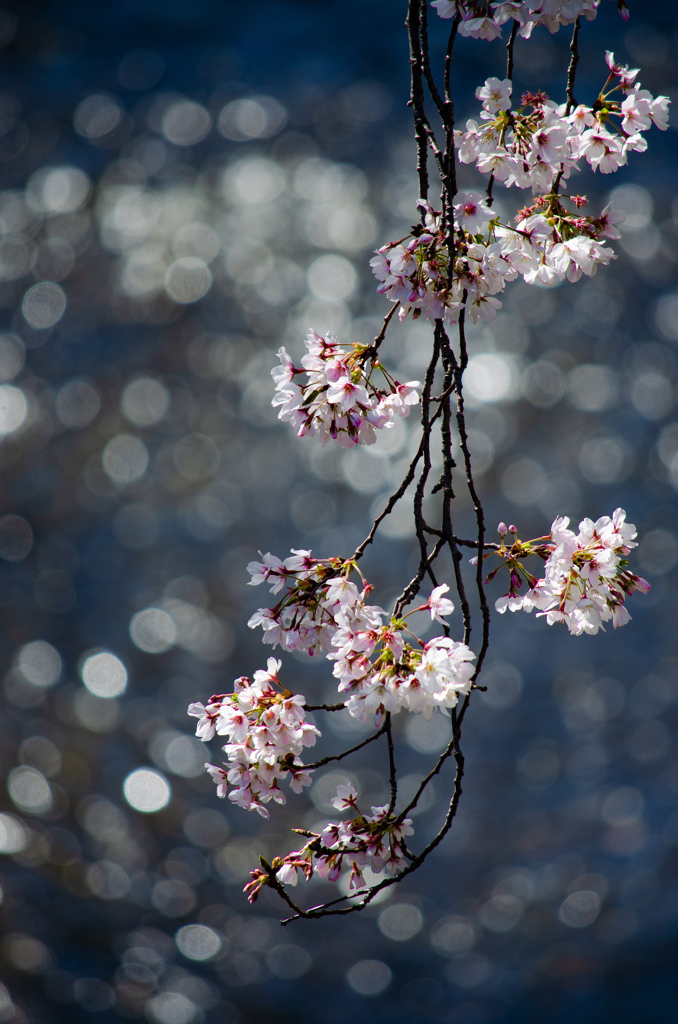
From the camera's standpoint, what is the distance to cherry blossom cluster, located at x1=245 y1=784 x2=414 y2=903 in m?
1.15

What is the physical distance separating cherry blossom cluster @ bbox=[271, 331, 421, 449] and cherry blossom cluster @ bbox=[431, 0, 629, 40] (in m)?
Answer: 0.50

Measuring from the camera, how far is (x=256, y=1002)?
385cm

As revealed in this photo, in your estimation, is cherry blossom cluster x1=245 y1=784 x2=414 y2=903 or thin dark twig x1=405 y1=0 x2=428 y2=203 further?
cherry blossom cluster x1=245 y1=784 x2=414 y2=903

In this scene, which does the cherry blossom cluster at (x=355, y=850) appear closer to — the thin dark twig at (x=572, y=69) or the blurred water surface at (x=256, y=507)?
the thin dark twig at (x=572, y=69)

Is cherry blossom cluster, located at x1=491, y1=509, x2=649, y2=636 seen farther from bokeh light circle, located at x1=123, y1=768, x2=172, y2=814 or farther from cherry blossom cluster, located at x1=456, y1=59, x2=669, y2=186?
bokeh light circle, located at x1=123, y1=768, x2=172, y2=814

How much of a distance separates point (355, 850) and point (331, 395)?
60cm

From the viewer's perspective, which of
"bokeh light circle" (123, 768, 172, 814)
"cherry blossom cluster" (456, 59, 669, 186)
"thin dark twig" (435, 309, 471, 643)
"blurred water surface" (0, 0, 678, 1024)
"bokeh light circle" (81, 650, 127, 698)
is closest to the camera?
"thin dark twig" (435, 309, 471, 643)

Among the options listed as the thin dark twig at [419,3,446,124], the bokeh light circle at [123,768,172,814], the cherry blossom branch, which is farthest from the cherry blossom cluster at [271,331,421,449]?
the bokeh light circle at [123,768,172,814]

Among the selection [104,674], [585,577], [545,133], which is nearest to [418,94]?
[545,133]

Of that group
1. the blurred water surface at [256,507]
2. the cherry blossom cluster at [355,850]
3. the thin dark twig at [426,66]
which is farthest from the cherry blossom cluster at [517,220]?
the blurred water surface at [256,507]

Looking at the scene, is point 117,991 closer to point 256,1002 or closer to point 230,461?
point 256,1002

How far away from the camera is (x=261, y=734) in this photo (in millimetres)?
1150

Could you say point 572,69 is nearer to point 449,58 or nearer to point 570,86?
point 570,86

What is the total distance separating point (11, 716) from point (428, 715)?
4.03 meters
